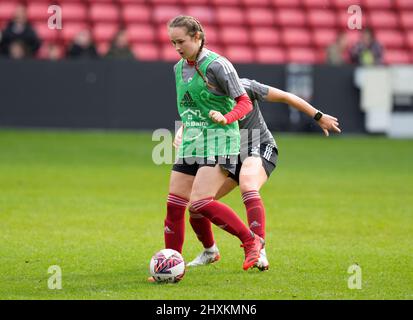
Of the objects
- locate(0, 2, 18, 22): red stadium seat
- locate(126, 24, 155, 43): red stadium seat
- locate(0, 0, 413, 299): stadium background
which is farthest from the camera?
locate(126, 24, 155, 43): red stadium seat

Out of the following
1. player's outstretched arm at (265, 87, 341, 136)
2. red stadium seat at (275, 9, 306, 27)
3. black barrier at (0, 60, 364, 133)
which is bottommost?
player's outstretched arm at (265, 87, 341, 136)

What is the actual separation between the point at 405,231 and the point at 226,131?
3.24 meters

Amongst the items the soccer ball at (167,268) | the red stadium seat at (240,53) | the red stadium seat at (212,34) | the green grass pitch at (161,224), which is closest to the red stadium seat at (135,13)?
the red stadium seat at (212,34)

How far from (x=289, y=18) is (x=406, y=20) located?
9.72 feet

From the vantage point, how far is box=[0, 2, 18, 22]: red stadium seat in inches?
859

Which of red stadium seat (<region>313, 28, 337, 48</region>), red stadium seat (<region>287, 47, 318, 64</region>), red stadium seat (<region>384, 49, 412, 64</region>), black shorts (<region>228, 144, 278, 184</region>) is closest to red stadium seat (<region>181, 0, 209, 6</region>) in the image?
red stadium seat (<region>287, 47, 318, 64</region>)

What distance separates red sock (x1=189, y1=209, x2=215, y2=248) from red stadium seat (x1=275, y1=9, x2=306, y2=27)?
16.4m

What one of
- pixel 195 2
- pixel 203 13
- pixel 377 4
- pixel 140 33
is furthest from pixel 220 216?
pixel 377 4

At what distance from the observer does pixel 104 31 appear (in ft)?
73.6

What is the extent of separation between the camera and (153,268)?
23.4 ft

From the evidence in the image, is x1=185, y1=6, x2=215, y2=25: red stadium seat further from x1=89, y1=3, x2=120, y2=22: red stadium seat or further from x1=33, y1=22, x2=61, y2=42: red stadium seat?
x1=33, y1=22, x2=61, y2=42: red stadium seat

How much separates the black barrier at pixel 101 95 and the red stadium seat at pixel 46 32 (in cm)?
266
